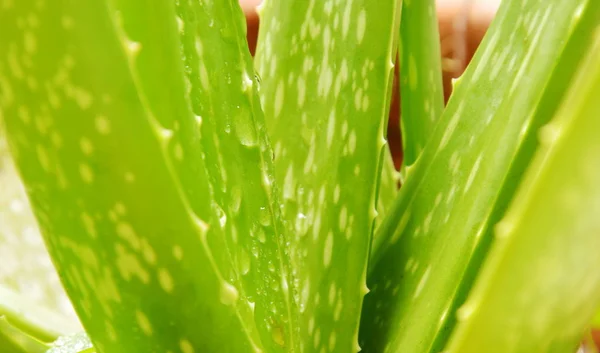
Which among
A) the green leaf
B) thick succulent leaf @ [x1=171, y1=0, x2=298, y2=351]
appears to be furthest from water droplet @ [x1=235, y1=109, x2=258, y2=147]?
the green leaf

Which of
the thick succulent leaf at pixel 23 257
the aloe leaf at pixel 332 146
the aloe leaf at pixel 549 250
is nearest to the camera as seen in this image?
the aloe leaf at pixel 549 250

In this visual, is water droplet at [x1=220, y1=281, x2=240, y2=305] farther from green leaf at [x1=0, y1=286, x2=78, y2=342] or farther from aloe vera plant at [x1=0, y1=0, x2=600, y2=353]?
green leaf at [x1=0, y1=286, x2=78, y2=342]

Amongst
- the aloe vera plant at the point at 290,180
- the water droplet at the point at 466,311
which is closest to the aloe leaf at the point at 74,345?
the aloe vera plant at the point at 290,180

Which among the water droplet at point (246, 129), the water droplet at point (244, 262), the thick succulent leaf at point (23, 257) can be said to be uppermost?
the thick succulent leaf at point (23, 257)

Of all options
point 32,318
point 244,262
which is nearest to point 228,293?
point 244,262

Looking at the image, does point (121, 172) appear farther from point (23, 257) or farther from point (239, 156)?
point (23, 257)

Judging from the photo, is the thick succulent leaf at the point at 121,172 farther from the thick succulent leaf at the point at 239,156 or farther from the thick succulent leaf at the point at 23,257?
the thick succulent leaf at the point at 23,257

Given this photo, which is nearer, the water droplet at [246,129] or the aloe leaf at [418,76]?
the water droplet at [246,129]
